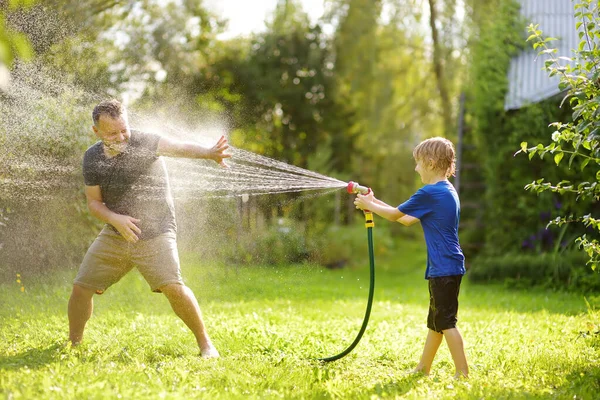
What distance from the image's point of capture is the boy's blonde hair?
12.5 ft

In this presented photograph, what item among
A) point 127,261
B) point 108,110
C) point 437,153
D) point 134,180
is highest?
point 108,110

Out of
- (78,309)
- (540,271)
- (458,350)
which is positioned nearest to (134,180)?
(78,309)

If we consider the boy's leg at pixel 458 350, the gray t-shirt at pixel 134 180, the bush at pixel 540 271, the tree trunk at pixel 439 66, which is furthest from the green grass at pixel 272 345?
the tree trunk at pixel 439 66

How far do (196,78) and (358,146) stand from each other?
185 inches

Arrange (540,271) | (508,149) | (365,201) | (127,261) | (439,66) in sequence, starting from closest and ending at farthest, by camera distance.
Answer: (365,201)
(127,261)
(540,271)
(508,149)
(439,66)

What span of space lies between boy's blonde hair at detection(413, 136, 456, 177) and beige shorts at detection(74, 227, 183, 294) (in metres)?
1.63

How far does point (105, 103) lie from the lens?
13.2ft

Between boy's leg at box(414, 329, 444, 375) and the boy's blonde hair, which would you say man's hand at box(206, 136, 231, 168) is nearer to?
the boy's blonde hair

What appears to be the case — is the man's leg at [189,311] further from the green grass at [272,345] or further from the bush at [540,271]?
the bush at [540,271]

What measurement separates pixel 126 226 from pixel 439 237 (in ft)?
6.03

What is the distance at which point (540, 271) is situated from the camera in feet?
28.3

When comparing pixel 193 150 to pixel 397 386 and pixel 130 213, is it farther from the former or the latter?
pixel 397 386

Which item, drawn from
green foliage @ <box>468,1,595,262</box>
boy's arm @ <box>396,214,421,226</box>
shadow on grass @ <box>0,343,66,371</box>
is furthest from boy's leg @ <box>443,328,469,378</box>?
green foliage @ <box>468,1,595,262</box>

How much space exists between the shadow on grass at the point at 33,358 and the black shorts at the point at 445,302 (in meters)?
2.13
